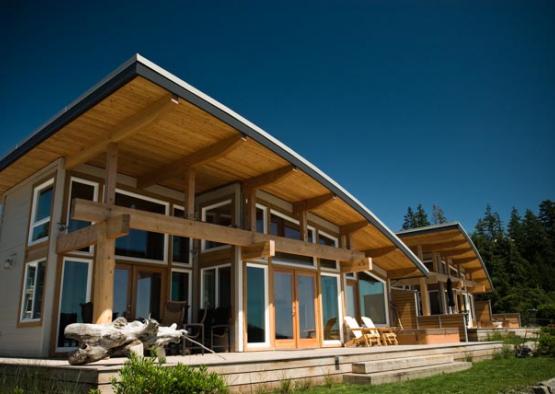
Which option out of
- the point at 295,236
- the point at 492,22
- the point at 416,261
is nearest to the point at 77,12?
the point at 295,236

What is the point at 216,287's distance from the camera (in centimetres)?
996

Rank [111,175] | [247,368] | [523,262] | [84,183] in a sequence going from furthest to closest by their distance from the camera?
[523,262] < [84,183] < [111,175] < [247,368]

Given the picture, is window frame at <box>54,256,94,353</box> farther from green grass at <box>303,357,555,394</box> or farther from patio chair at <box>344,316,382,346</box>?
patio chair at <box>344,316,382,346</box>

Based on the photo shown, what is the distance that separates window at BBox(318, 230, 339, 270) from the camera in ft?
39.3

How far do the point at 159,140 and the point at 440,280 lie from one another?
12241mm

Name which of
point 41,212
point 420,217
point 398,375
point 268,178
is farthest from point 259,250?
point 420,217

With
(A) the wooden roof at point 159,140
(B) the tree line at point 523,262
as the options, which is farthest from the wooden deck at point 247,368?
(B) the tree line at point 523,262

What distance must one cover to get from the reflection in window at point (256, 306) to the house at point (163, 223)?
0.10 feet

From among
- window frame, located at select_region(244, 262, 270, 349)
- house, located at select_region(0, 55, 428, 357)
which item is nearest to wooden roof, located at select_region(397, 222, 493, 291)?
house, located at select_region(0, 55, 428, 357)

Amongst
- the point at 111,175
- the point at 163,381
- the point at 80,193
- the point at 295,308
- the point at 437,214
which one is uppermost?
the point at 437,214

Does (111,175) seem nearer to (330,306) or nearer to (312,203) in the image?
(312,203)

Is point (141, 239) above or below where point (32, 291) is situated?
above

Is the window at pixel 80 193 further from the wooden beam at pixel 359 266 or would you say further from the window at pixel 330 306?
the wooden beam at pixel 359 266

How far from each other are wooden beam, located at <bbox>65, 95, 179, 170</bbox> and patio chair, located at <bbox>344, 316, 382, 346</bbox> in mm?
7533
